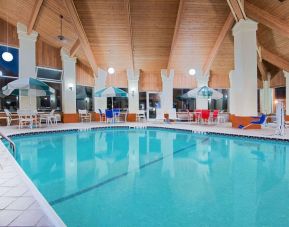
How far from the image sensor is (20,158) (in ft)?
16.7

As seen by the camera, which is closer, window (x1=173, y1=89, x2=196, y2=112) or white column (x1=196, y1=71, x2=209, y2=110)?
white column (x1=196, y1=71, x2=209, y2=110)

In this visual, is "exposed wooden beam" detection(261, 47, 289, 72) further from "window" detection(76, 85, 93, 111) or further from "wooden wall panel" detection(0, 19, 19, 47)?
"wooden wall panel" detection(0, 19, 19, 47)

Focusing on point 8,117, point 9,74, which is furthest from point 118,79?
point 8,117

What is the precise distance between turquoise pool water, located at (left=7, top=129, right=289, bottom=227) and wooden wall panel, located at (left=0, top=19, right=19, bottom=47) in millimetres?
6395

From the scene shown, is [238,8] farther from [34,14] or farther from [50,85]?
[50,85]

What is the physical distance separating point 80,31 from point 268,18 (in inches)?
300

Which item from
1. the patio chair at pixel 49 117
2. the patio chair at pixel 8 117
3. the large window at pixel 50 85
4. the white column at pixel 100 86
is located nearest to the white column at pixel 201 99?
the white column at pixel 100 86

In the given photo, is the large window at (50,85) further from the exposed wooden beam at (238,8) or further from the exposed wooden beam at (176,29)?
the exposed wooden beam at (238,8)

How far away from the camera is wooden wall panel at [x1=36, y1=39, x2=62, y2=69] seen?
1130cm

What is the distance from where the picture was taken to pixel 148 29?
1066 centimetres

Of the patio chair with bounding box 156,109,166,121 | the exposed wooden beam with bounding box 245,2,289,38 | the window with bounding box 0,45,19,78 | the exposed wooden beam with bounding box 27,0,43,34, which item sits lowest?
the patio chair with bounding box 156,109,166,121

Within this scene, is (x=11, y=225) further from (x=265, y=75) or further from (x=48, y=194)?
(x=265, y=75)

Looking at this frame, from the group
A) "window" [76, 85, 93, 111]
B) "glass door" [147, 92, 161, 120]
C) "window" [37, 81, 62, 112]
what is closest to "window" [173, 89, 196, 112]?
"glass door" [147, 92, 161, 120]

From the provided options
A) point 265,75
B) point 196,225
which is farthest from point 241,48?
point 196,225
